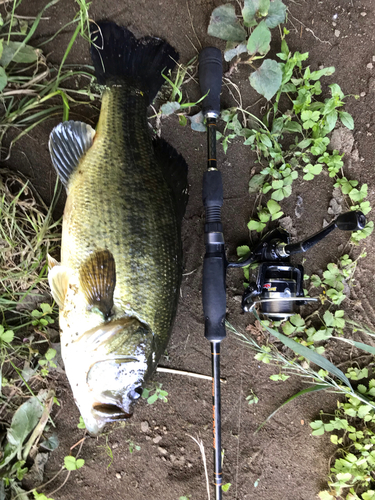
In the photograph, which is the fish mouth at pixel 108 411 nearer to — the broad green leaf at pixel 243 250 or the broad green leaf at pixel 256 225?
the broad green leaf at pixel 243 250

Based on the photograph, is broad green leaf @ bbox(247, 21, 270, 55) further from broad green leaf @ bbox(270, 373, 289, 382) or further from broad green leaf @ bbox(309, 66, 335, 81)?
broad green leaf @ bbox(270, 373, 289, 382)

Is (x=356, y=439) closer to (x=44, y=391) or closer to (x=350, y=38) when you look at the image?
(x=44, y=391)

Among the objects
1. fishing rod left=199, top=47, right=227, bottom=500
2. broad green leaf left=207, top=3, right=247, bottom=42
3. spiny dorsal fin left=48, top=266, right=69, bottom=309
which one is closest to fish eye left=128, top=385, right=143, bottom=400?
fishing rod left=199, top=47, right=227, bottom=500

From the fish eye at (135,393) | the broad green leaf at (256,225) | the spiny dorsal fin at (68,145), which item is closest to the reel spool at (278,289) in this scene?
the broad green leaf at (256,225)

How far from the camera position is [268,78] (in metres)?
1.73

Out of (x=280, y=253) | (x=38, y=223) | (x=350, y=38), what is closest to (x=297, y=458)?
(x=280, y=253)

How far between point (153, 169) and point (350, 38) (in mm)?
1469

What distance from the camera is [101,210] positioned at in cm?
141

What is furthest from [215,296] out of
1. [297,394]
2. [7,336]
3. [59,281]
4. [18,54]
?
[18,54]

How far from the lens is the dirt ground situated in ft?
5.97

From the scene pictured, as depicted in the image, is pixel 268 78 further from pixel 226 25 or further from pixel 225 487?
pixel 225 487

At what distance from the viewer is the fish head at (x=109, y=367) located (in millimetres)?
1368

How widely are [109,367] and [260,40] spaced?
173 centimetres

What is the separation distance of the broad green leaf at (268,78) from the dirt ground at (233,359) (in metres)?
0.14
